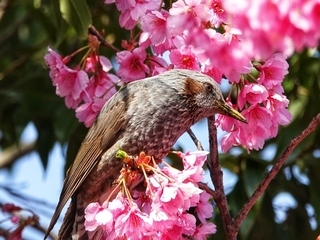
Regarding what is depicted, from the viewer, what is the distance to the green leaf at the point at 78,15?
11.3 ft

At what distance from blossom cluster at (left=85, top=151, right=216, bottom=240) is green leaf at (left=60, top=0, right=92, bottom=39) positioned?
2.96ft

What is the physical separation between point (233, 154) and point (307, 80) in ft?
1.96

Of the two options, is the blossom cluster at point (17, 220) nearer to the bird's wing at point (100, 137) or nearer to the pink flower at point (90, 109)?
the bird's wing at point (100, 137)

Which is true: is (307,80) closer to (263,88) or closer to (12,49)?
(263,88)

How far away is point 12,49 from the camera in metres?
4.79

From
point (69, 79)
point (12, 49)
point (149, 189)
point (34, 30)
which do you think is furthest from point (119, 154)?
point (34, 30)

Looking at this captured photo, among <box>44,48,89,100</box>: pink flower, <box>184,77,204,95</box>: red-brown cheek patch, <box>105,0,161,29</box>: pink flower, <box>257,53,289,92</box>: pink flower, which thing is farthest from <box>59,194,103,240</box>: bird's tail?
<box>257,53,289,92</box>: pink flower

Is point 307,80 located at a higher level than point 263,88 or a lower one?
lower

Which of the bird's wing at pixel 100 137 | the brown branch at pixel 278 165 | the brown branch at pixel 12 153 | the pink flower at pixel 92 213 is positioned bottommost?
the brown branch at pixel 12 153

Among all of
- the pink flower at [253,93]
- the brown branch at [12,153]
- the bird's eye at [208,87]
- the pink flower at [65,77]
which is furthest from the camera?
the brown branch at [12,153]

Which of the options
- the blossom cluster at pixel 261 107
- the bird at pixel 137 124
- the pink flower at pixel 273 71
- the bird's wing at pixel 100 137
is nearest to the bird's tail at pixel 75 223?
the bird at pixel 137 124

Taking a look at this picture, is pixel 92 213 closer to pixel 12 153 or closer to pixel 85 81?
pixel 85 81

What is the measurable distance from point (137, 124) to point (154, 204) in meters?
0.80

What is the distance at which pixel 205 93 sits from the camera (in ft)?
10.9
